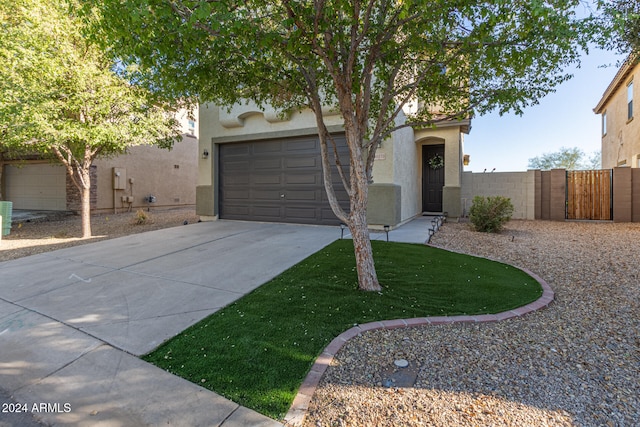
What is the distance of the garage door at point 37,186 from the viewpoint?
15070 mm

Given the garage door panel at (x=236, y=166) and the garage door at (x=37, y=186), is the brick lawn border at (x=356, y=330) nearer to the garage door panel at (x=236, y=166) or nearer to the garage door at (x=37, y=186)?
the garage door panel at (x=236, y=166)

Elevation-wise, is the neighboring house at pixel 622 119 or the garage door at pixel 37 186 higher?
the neighboring house at pixel 622 119

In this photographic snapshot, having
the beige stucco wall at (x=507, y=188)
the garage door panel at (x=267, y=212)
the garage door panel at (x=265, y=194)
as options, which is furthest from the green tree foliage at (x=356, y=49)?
the beige stucco wall at (x=507, y=188)

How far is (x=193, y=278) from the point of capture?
4812mm

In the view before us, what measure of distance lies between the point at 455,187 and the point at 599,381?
9.51 metres

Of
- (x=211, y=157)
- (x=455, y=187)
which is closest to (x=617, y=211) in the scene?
(x=455, y=187)

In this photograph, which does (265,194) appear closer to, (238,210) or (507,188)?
(238,210)

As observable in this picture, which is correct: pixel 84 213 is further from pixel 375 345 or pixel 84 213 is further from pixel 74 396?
pixel 375 345

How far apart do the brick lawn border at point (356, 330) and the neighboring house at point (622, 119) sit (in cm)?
1125

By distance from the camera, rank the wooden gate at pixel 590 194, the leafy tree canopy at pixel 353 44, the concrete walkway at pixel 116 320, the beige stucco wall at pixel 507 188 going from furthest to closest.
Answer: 1. the beige stucco wall at pixel 507 188
2. the wooden gate at pixel 590 194
3. the leafy tree canopy at pixel 353 44
4. the concrete walkway at pixel 116 320

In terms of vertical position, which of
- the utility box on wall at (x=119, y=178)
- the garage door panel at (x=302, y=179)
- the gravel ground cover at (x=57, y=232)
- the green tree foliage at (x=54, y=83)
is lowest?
the gravel ground cover at (x=57, y=232)

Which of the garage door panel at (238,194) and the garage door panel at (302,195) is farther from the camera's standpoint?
the garage door panel at (238,194)

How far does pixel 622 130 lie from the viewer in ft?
44.9

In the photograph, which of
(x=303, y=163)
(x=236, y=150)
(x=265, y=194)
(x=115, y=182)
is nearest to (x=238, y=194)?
(x=265, y=194)
